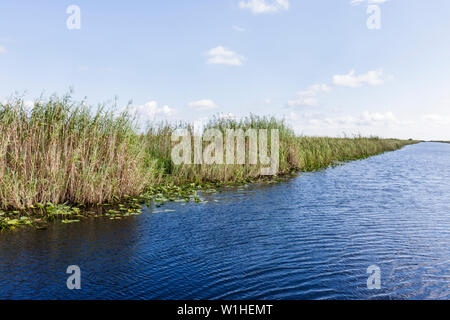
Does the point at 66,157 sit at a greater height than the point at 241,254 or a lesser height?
greater

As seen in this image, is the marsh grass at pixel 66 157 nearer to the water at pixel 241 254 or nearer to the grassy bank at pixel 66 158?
the grassy bank at pixel 66 158

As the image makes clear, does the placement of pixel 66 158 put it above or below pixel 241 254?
above

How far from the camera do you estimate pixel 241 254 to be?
19.8ft

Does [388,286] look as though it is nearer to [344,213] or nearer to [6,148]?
[344,213]

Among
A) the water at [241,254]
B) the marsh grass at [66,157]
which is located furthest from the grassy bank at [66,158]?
the water at [241,254]

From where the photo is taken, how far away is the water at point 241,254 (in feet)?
15.3

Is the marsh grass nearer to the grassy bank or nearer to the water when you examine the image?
the grassy bank

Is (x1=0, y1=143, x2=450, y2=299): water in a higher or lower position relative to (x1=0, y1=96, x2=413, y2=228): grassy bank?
lower

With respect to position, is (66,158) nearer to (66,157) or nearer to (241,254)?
(66,157)

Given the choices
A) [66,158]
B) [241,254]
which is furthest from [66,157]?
[241,254]

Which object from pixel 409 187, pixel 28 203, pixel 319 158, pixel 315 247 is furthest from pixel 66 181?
pixel 319 158

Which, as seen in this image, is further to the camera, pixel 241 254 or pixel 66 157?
pixel 66 157

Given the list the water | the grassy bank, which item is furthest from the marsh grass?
the water

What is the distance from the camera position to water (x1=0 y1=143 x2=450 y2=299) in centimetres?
466
